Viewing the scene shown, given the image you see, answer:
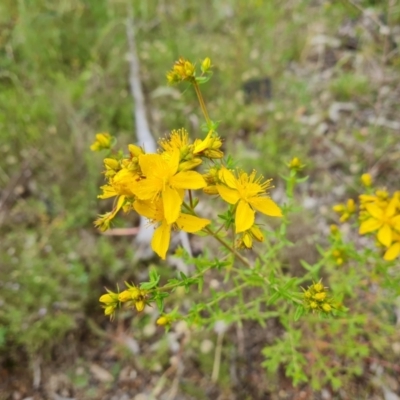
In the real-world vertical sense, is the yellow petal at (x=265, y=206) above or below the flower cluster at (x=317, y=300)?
above

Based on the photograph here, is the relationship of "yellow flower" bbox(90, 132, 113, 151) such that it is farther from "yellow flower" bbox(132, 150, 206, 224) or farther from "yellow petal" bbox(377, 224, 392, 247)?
"yellow petal" bbox(377, 224, 392, 247)

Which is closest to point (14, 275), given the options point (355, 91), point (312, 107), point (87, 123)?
point (87, 123)

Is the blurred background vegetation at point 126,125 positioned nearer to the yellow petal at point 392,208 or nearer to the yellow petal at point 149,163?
the yellow petal at point 392,208

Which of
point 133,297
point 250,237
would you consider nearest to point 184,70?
point 250,237

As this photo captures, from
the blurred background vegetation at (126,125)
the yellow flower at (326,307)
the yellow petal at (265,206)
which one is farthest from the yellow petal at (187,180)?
the blurred background vegetation at (126,125)

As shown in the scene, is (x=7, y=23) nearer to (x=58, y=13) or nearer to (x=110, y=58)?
(x=58, y=13)

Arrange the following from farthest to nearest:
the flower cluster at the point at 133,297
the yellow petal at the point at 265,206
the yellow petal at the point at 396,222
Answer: the yellow petal at the point at 396,222
the yellow petal at the point at 265,206
the flower cluster at the point at 133,297

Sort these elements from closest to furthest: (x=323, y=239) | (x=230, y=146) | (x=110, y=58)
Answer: (x=323, y=239) < (x=230, y=146) < (x=110, y=58)

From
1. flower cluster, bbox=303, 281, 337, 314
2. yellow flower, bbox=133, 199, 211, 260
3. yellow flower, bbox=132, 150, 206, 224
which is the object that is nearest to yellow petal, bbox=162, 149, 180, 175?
yellow flower, bbox=132, 150, 206, 224
